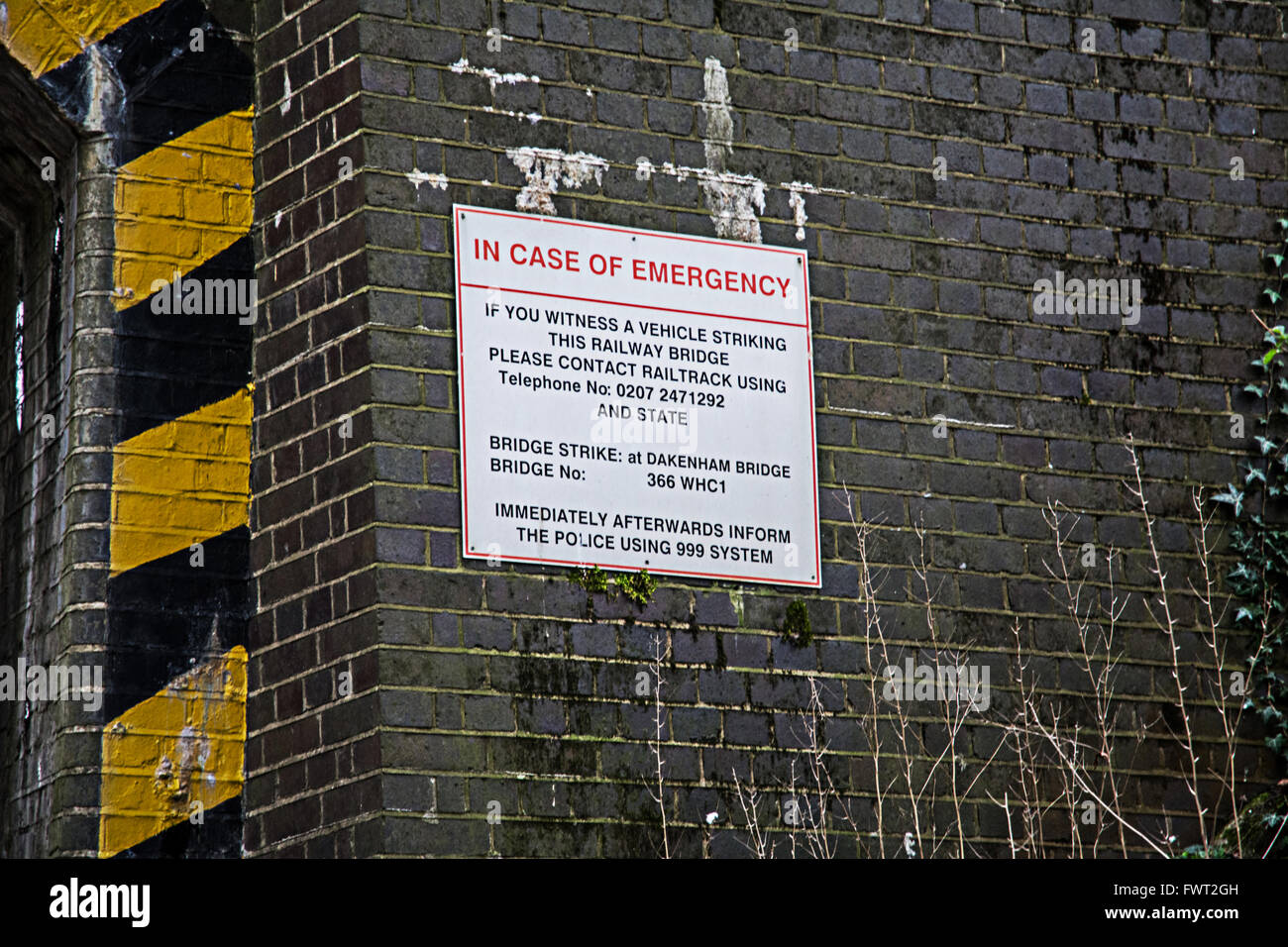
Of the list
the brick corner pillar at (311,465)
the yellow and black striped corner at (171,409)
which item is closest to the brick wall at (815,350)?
the brick corner pillar at (311,465)

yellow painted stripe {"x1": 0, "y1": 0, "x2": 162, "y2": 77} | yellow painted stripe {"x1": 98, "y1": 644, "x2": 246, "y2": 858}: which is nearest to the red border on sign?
yellow painted stripe {"x1": 98, "y1": 644, "x2": 246, "y2": 858}

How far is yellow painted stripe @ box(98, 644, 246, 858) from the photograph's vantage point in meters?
7.64

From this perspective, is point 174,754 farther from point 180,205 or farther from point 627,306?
point 627,306

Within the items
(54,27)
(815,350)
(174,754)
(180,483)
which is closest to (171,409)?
(180,483)

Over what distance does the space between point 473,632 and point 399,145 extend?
1.89 metres

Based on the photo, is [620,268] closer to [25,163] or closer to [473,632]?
[473,632]

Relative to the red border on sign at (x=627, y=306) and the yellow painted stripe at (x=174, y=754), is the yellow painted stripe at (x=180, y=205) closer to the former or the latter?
the red border on sign at (x=627, y=306)

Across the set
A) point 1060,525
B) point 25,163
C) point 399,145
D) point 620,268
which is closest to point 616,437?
point 620,268

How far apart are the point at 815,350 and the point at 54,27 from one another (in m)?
3.36

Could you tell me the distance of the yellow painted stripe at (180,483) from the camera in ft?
25.9

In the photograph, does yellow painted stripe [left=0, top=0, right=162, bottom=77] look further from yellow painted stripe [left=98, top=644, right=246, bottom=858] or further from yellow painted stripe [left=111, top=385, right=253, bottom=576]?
yellow painted stripe [left=98, top=644, right=246, bottom=858]

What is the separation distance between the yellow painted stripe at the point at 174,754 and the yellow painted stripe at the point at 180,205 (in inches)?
61.3

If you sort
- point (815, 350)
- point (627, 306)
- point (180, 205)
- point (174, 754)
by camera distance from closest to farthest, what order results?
point (174, 754) → point (627, 306) → point (180, 205) → point (815, 350)

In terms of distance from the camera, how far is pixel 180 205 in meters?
8.17
